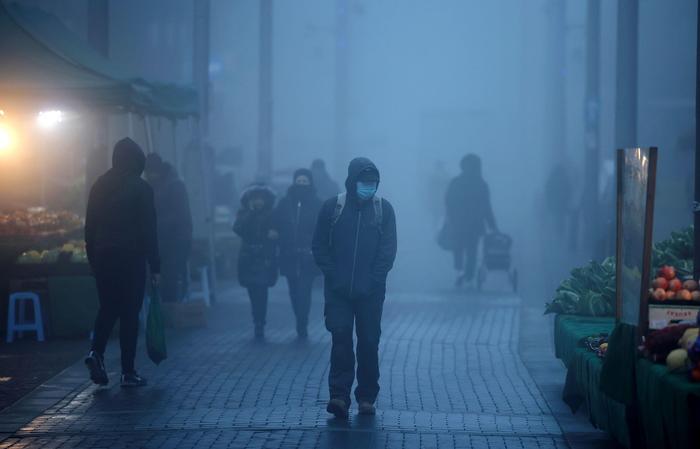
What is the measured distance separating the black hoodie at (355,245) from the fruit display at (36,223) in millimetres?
5899

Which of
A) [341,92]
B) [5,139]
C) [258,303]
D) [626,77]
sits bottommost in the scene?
→ [258,303]

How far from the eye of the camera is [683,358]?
6.59 m

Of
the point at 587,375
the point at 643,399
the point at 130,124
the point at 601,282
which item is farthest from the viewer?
the point at 130,124

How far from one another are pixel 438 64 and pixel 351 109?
4.27m

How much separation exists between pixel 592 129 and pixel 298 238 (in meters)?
12.9

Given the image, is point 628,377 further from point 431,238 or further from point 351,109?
point 351,109

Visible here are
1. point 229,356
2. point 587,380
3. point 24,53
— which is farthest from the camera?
point 24,53

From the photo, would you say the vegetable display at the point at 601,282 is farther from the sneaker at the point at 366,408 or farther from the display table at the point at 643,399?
the sneaker at the point at 366,408

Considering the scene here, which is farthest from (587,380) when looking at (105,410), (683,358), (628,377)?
(105,410)

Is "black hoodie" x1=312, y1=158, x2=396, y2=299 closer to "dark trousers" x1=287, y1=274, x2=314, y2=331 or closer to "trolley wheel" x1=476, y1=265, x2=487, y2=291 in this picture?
"dark trousers" x1=287, y1=274, x2=314, y2=331

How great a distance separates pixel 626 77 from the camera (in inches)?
688

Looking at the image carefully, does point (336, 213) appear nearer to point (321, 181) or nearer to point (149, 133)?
point (149, 133)

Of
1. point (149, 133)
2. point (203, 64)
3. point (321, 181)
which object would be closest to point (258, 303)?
point (149, 133)

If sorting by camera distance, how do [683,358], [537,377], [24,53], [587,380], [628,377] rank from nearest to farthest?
[683,358]
[628,377]
[587,380]
[537,377]
[24,53]
